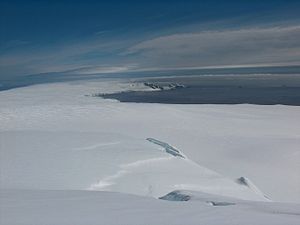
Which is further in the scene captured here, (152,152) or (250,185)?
(152,152)

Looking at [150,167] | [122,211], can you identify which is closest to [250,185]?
[150,167]

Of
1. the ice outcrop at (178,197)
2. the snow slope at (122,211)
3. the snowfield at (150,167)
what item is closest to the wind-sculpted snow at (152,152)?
the snowfield at (150,167)

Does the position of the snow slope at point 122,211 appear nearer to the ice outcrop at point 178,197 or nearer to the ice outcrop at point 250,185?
the ice outcrop at point 178,197

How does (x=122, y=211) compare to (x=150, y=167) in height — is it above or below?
above

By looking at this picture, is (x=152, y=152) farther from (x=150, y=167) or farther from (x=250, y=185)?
(x=250, y=185)

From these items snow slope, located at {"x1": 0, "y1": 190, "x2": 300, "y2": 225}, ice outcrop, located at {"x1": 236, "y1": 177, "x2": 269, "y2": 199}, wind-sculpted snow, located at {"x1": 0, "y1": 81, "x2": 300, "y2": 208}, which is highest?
snow slope, located at {"x1": 0, "y1": 190, "x2": 300, "y2": 225}

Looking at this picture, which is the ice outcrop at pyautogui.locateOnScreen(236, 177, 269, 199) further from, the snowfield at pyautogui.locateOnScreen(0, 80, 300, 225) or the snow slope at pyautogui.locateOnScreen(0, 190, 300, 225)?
the snow slope at pyautogui.locateOnScreen(0, 190, 300, 225)

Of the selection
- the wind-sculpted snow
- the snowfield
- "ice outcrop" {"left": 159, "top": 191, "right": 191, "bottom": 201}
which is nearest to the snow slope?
the snowfield

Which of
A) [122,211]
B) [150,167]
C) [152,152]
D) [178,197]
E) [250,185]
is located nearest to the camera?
[122,211]
